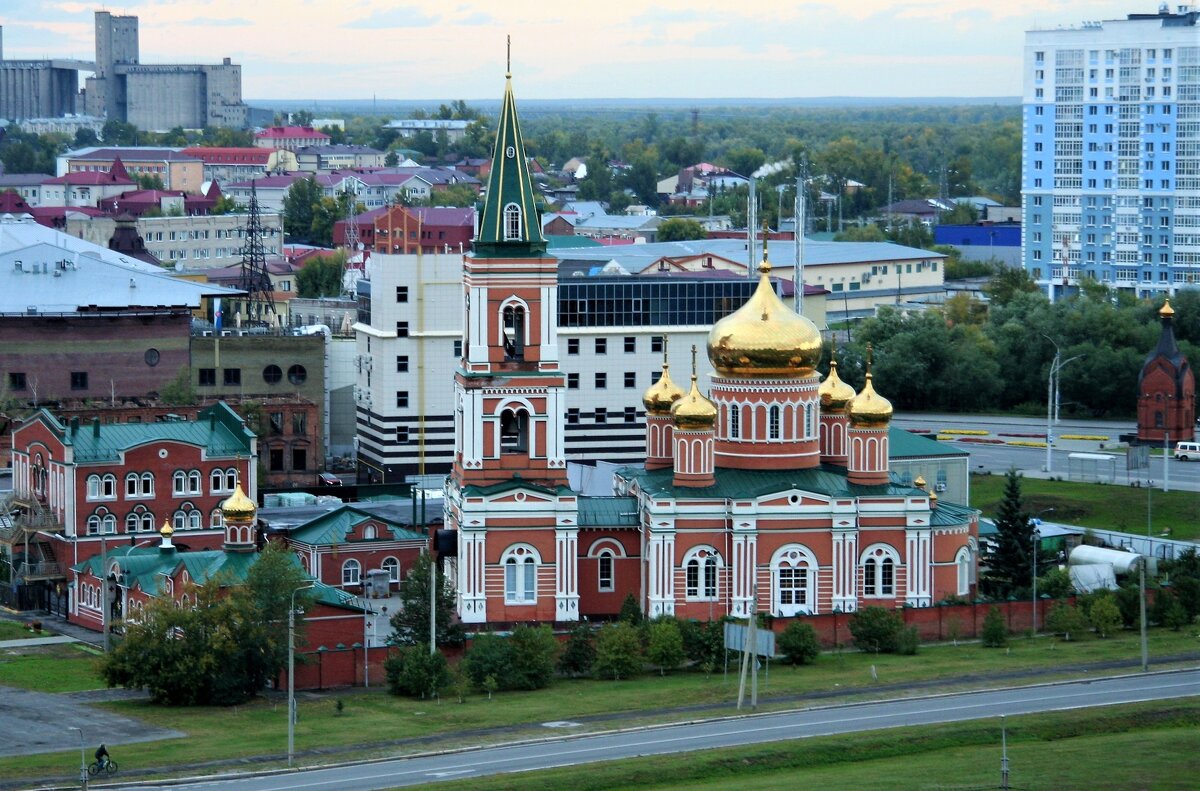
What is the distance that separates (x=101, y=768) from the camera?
51.3 meters

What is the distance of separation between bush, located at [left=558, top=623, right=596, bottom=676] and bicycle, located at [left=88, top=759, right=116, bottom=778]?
592 inches

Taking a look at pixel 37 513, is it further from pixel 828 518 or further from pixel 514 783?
pixel 514 783

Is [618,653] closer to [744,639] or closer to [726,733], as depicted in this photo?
[744,639]

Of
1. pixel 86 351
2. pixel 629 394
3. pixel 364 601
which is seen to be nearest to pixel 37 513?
pixel 364 601

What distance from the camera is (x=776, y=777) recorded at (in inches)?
2037

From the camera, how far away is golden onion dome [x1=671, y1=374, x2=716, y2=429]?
223ft

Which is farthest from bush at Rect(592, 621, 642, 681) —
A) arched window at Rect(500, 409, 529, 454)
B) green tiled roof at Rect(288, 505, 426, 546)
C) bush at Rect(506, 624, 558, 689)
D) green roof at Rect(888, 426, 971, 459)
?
green roof at Rect(888, 426, 971, 459)

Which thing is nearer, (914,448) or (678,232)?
(914,448)

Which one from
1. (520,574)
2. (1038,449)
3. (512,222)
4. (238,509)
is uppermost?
(512,222)

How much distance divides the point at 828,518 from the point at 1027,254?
106 meters

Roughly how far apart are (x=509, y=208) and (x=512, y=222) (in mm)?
385

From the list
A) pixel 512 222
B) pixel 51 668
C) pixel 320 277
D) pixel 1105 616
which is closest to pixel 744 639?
pixel 1105 616

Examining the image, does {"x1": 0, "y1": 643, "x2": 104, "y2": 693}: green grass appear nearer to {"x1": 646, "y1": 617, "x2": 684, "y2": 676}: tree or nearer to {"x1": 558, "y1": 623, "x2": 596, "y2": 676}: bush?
{"x1": 558, "y1": 623, "x2": 596, "y2": 676}: bush

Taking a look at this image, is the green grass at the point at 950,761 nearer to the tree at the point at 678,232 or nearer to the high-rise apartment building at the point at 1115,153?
the high-rise apartment building at the point at 1115,153
